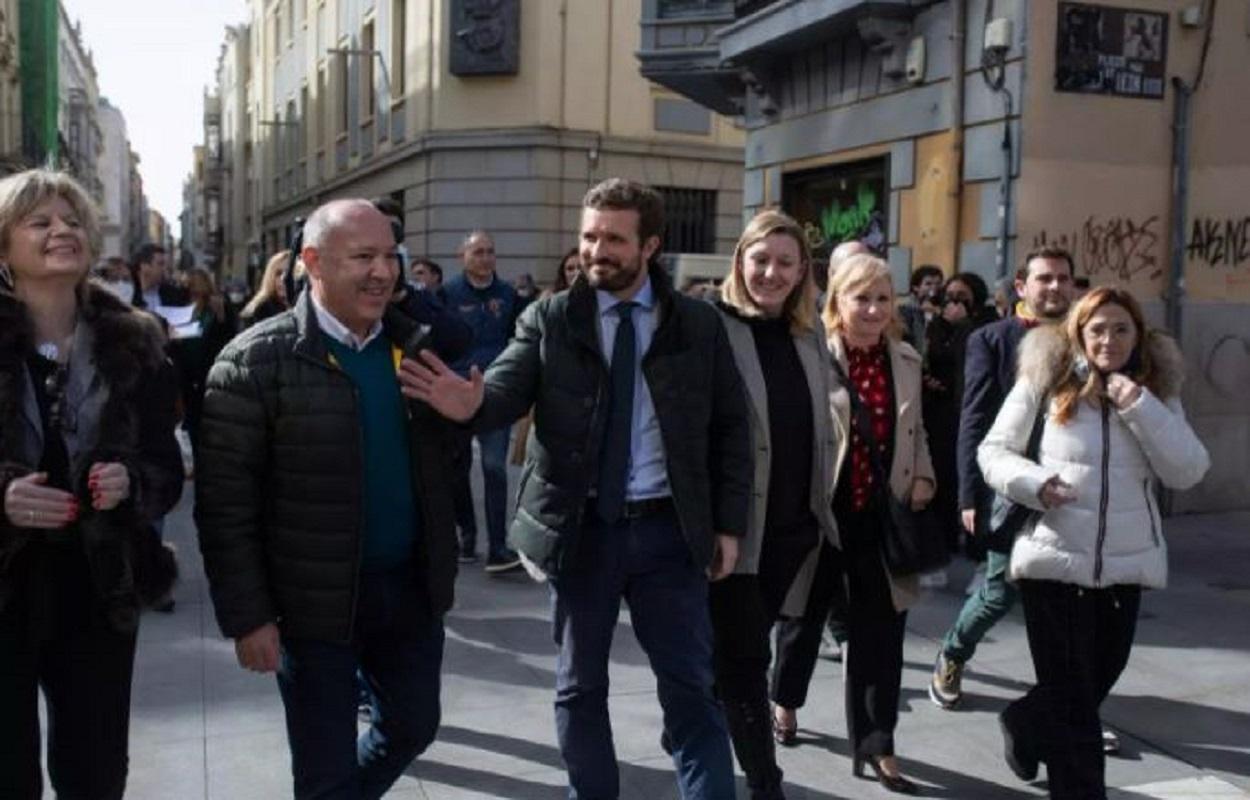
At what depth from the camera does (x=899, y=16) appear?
10.0 metres

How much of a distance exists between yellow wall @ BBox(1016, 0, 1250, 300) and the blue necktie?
620 centimetres

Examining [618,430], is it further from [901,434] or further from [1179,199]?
[1179,199]

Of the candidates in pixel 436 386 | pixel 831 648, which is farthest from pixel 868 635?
pixel 436 386

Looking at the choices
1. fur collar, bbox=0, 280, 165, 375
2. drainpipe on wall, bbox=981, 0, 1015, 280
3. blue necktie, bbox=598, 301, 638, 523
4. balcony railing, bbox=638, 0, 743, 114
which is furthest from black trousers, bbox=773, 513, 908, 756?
balcony railing, bbox=638, 0, 743, 114

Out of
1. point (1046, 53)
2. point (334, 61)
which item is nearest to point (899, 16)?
point (1046, 53)

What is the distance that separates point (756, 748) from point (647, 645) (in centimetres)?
62

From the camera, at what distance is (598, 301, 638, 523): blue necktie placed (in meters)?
3.58

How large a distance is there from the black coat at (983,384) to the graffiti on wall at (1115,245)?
4.22m

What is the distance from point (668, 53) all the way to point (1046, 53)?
19.7 feet

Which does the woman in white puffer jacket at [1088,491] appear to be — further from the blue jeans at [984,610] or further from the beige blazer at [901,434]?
the blue jeans at [984,610]

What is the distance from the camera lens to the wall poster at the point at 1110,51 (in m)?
8.99

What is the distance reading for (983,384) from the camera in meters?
5.09

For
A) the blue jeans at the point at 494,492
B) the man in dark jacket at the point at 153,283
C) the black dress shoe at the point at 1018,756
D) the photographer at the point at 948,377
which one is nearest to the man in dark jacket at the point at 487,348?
the blue jeans at the point at 494,492

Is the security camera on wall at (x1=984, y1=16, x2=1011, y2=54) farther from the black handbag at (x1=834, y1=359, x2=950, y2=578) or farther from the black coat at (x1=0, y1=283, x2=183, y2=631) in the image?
the black coat at (x1=0, y1=283, x2=183, y2=631)
